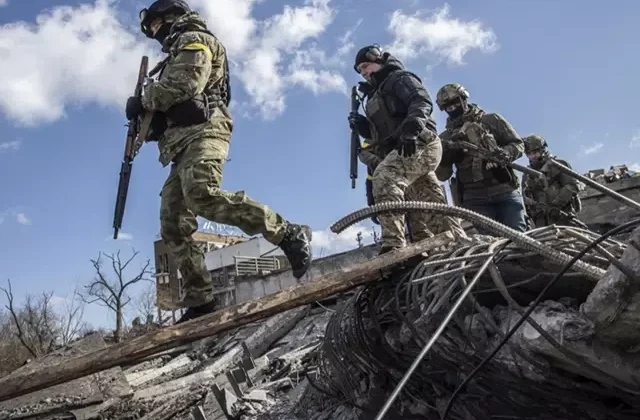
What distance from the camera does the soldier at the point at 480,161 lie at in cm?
482

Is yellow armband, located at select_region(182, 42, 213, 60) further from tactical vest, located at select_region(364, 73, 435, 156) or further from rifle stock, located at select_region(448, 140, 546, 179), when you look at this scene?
rifle stock, located at select_region(448, 140, 546, 179)

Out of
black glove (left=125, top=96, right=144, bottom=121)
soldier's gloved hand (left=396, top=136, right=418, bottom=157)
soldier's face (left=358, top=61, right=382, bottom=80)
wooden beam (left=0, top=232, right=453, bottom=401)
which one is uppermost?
soldier's face (left=358, top=61, right=382, bottom=80)

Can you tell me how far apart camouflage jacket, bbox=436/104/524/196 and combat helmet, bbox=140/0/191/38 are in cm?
272

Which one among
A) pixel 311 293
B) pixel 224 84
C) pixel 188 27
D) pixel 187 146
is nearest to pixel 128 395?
pixel 187 146

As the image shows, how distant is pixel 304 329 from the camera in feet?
20.1

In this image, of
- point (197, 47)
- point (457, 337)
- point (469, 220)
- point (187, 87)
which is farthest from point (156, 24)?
point (457, 337)

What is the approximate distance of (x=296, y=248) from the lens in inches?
119

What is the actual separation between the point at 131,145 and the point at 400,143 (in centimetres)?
177

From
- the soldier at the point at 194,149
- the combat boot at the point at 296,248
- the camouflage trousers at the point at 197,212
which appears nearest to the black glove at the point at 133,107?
the soldier at the point at 194,149

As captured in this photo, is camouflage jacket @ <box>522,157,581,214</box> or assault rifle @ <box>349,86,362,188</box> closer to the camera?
assault rifle @ <box>349,86,362,188</box>

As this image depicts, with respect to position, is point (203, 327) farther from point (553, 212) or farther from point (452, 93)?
point (553, 212)

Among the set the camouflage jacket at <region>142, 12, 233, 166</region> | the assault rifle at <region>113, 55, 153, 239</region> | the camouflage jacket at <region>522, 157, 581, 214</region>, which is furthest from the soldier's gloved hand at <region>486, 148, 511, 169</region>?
the assault rifle at <region>113, 55, 153, 239</region>

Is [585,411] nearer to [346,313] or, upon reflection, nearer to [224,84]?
[346,313]

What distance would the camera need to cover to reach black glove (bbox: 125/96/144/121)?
3.36m
